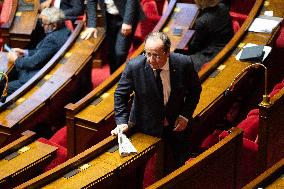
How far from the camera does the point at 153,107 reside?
123 centimetres

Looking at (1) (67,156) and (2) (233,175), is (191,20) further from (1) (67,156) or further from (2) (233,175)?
(2) (233,175)

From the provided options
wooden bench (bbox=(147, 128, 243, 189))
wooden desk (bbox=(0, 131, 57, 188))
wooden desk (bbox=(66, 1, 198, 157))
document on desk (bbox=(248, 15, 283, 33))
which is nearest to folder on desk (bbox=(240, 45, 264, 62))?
document on desk (bbox=(248, 15, 283, 33))

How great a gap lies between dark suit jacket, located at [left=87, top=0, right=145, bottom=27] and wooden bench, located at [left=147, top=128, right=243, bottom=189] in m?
0.72

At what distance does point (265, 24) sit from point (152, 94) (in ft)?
2.15

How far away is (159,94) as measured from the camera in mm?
1218

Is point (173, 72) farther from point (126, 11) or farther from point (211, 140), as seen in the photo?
point (126, 11)

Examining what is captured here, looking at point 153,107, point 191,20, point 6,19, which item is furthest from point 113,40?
point 153,107

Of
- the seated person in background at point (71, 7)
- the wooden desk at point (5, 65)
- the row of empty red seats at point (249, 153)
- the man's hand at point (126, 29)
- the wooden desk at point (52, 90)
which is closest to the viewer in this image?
the row of empty red seats at point (249, 153)

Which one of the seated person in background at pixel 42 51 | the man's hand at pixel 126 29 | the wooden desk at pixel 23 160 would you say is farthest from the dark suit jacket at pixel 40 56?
the wooden desk at pixel 23 160

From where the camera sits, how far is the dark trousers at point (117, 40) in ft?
6.21

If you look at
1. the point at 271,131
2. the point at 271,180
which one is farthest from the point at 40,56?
the point at 271,180

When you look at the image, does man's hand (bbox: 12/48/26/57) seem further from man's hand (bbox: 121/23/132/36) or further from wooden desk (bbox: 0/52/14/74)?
man's hand (bbox: 121/23/132/36)

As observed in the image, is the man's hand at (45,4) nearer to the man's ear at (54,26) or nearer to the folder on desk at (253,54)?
the man's ear at (54,26)

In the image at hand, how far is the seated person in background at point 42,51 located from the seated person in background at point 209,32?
42 centimetres
